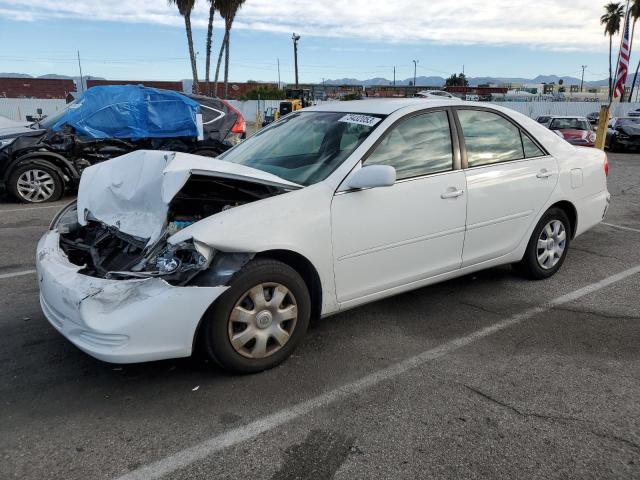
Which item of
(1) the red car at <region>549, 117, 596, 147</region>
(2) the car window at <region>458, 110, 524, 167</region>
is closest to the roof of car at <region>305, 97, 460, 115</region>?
(2) the car window at <region>458, 110, 524, 167</region>

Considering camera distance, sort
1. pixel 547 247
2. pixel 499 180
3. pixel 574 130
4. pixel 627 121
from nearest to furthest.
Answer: pixel 499 180
pixel 547 247
pixel 574 130
pixel 627 121

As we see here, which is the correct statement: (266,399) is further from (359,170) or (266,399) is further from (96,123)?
(96,123)

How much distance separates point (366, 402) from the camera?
9.59ft

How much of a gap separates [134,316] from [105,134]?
7.33m

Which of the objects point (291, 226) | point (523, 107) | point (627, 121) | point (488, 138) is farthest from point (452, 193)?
point (523, 107)

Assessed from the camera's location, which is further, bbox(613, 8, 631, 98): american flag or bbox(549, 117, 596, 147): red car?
bbox(549, 117, 596, 147): red car

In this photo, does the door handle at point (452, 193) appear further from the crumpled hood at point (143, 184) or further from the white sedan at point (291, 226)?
the crumpled hood at point (143, 184)

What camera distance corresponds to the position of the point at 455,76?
96.0 m

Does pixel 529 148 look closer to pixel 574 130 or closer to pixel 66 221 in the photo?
pixel 66 221

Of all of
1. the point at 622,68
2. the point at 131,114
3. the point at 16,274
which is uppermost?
the point at 622,68

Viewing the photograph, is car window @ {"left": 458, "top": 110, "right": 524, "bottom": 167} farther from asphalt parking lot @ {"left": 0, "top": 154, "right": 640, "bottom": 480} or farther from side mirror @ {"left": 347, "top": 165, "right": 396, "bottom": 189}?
asphalt parking lot @ {"left": 0, "top": 154, "right": 640, "bottom": 480}

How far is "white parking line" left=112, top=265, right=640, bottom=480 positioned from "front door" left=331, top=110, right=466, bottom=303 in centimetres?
51

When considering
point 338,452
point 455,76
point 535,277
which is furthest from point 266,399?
point 455,76

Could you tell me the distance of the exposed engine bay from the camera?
2.85 m
